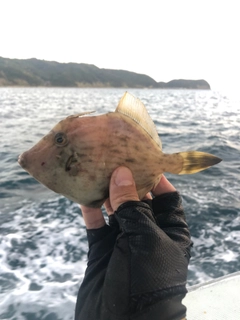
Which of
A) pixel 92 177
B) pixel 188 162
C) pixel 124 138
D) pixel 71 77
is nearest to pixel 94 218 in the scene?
pixel 92 177

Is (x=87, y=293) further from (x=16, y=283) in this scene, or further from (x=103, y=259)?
(x=16, y=283)

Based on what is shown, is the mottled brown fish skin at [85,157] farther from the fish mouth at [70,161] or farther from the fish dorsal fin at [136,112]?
the fish dorsal fin at [136,112]

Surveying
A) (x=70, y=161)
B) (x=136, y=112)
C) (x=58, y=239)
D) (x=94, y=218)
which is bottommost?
(x=58, y=239)

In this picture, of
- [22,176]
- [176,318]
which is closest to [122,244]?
[176,318]

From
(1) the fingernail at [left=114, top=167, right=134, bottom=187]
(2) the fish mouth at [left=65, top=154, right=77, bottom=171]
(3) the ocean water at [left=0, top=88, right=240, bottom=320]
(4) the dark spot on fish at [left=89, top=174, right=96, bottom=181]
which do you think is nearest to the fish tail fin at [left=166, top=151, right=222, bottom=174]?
(1) the fingernail at [left=114, top=167, right=134, bottom=187]

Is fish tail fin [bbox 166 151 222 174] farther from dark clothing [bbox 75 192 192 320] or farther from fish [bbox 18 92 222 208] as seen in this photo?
dark clothing [bbox 75 192 192 320]

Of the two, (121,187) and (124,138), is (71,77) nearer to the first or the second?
(124,138)
